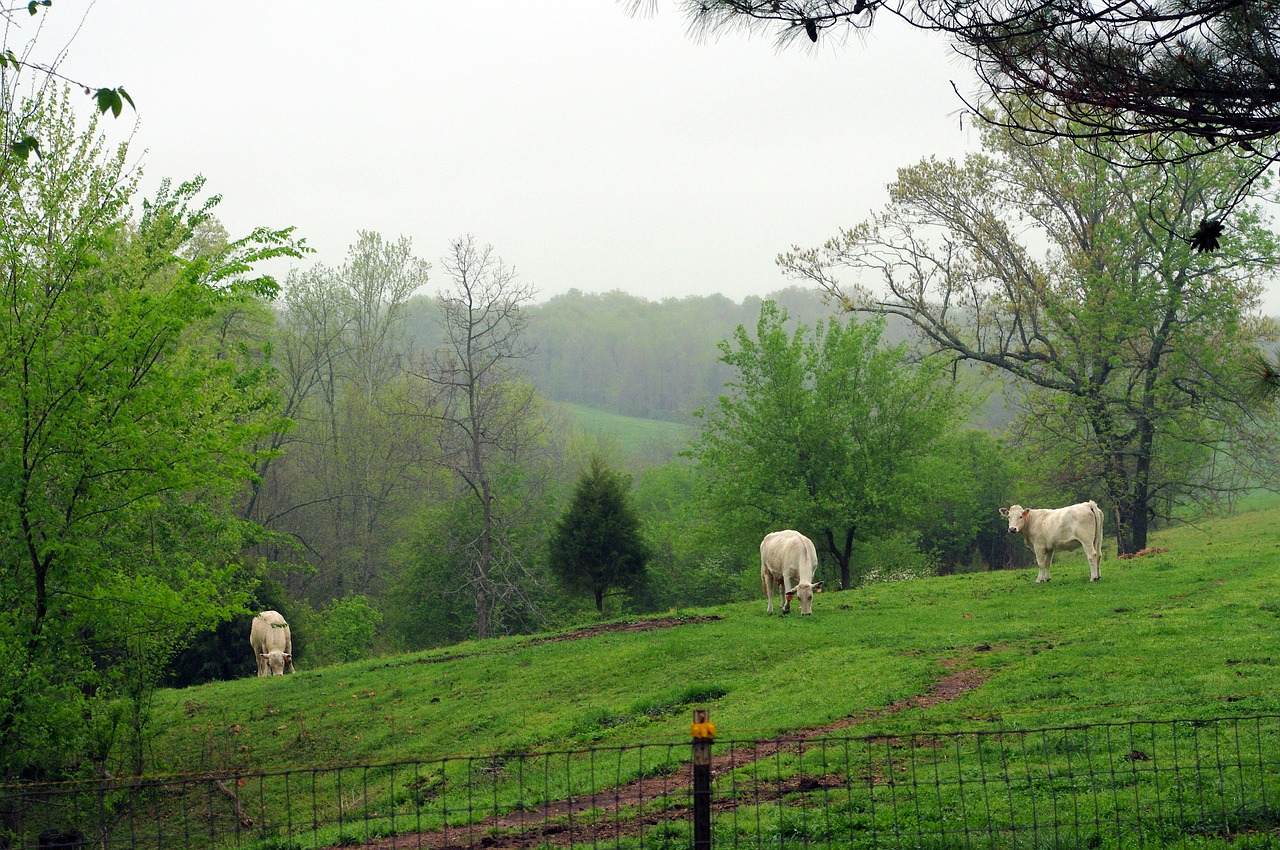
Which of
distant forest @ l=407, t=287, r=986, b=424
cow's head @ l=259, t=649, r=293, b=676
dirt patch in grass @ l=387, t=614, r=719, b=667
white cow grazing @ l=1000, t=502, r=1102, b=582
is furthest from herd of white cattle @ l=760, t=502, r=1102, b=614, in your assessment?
distant forest @ l=407, t=287, r=986, b=424

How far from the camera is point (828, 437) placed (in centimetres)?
3266

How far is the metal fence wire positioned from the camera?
762cm

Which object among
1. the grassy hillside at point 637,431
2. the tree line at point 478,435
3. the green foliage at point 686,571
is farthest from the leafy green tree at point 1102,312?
the grassy hillside at point 637,431

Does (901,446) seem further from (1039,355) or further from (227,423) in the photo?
(227,423)

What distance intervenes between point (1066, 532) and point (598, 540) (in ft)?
53.9

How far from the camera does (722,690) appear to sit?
15500 mm

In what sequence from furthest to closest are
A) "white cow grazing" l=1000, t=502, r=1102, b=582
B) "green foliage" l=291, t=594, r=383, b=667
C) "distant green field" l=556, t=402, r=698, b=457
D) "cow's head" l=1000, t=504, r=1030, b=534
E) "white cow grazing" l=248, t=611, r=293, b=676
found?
1. "distant green field" l=556, t=402, r=698, b=457
2. "green foliage" l=291, t=594, r=383, b=667
3. "white cow grazing" l=248, t=611, r=293, b=676
4. "cow's head" l=1000, t=504, r=1030, b=534
5. "white cow grazing" l=1000, t=502, r=1102, b=582

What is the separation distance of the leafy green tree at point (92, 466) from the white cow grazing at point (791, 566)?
36.9ft

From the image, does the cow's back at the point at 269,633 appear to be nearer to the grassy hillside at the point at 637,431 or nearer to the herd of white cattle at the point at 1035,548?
the herd of white cattle at the point at 1035,548

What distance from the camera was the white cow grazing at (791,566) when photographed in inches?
856

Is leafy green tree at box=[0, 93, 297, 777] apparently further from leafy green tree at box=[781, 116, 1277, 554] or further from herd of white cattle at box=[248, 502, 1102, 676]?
leafy green tree at box=[781, 116, 1277, 554]

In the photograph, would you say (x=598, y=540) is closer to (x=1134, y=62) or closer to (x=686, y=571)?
(x=686, y=571)

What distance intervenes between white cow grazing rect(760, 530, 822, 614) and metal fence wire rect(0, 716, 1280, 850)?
9879mm

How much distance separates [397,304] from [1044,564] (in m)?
45.8
